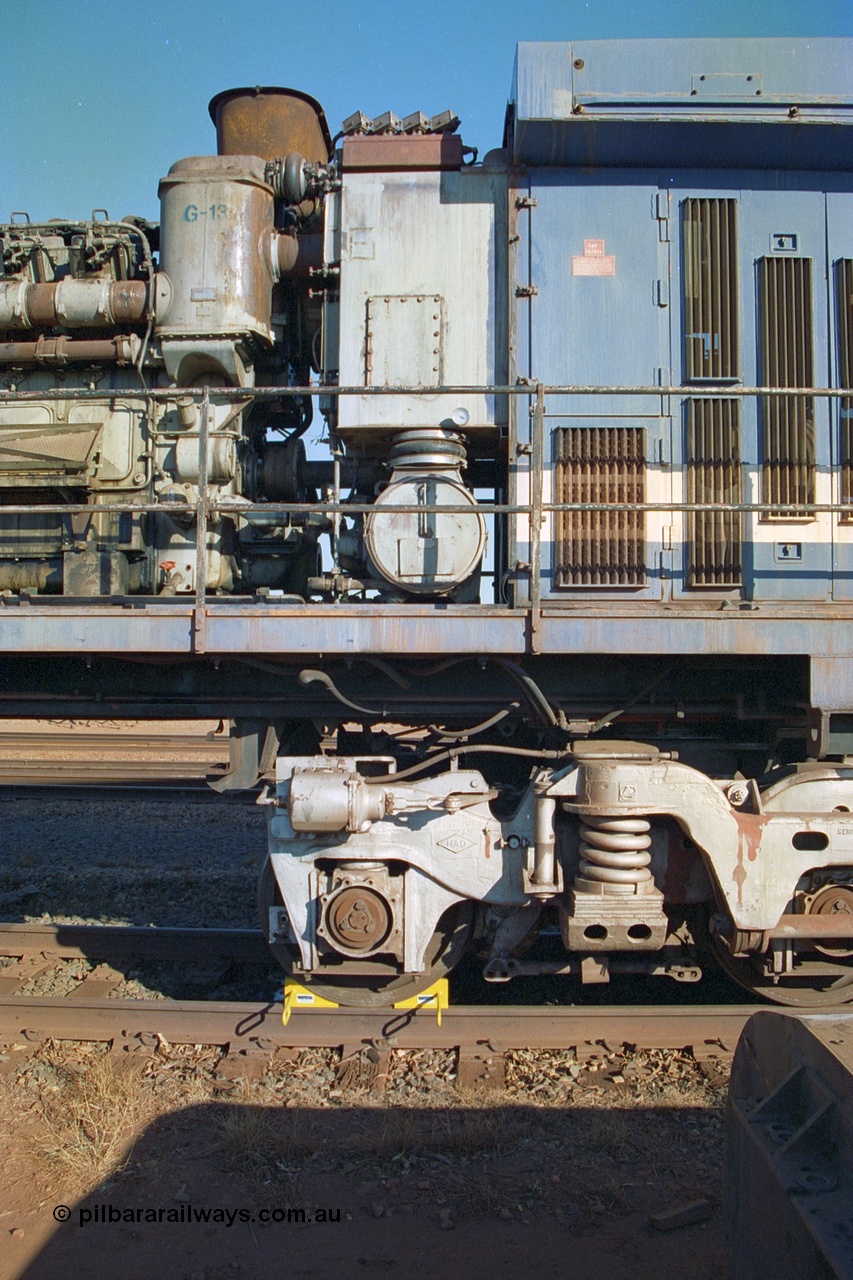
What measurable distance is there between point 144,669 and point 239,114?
146 inches

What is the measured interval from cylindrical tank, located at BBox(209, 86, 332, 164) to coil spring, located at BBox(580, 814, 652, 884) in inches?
177

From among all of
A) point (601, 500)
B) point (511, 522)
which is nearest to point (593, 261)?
point (601, 500)

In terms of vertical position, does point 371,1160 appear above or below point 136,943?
below

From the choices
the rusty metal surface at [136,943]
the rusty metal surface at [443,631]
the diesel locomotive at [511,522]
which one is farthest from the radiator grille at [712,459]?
the rusty metal surface at [136,943]

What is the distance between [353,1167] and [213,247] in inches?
185

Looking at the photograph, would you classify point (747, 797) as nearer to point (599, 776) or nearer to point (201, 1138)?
point (599, 776)

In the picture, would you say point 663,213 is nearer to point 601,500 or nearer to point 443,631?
point 601,500

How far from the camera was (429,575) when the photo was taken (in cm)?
436

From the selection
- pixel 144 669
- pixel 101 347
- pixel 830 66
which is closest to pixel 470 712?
pixel 144 669

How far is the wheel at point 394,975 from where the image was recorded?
438cm

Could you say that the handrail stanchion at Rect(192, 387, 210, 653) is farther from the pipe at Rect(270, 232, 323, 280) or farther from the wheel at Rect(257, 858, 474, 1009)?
the pipe at Rect(270, 232, 323, 280)

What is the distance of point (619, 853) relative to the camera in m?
3.88

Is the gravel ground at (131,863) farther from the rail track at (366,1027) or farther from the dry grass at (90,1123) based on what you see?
the dry grass at (90,1123)

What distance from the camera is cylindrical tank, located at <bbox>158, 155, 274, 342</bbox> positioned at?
4887 millimetres
